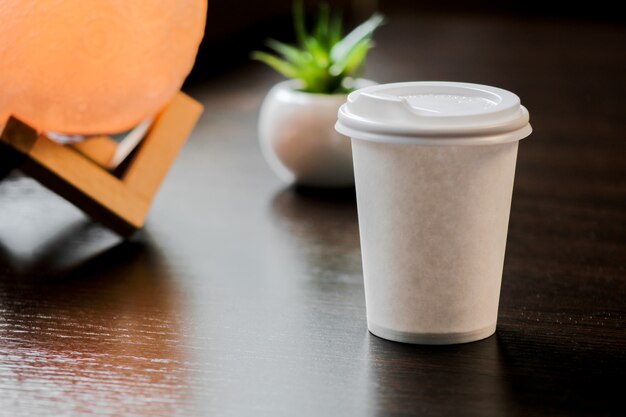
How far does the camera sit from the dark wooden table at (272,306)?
2.27 ft

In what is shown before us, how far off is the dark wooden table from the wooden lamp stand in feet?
0.16

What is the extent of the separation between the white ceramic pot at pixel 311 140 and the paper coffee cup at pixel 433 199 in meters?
0.42

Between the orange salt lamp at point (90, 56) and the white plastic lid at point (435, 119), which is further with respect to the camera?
the orange salt lamp at point (90, 56)

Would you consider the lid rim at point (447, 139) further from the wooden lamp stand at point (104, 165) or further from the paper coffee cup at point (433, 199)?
the wooden lamp stand at point (104, 165)

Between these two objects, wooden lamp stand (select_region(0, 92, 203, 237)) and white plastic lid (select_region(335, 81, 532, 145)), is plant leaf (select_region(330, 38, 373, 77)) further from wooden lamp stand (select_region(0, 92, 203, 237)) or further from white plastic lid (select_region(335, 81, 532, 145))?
white plastic lid (select_region(335, 81, 532, 145))

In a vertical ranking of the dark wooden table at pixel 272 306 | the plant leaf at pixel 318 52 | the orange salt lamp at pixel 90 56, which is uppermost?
the orange salt lamp at pixel 90 56

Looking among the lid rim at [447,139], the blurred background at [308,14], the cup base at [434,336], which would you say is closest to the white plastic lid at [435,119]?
the lid rim at [447,139]

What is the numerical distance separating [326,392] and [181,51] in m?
0.42

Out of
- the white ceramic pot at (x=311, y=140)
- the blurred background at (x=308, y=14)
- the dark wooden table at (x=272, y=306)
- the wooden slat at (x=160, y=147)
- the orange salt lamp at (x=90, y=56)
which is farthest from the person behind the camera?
the blurred background at (x=308, y=14)

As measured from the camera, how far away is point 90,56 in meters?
0.91

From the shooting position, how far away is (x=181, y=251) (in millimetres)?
1016

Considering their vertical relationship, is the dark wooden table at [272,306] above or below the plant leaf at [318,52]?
below

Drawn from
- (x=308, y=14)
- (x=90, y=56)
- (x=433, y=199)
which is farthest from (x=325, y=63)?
(x=308, y=14)

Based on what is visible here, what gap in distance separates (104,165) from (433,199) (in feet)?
1.57
